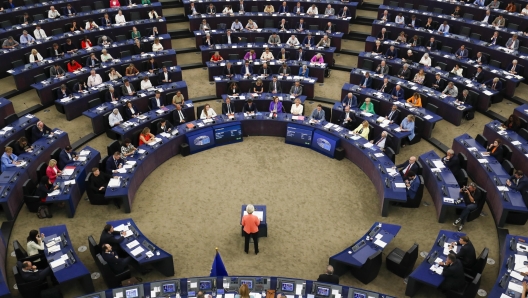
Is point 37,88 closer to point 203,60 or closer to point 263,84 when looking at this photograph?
point 203,60

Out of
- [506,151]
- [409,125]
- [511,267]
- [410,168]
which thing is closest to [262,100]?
[409,125]

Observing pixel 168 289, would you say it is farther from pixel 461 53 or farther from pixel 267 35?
pixel 461 53

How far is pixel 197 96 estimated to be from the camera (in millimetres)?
22703

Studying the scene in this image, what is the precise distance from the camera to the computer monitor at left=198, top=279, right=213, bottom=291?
37.0 ft

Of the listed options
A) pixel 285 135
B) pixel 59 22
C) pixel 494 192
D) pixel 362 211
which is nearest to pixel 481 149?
pixel 494 192

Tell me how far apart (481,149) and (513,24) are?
11.1m

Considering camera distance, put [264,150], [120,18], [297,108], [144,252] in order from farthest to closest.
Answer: [120,18] → [297,108] → [264,150] → [144,252]

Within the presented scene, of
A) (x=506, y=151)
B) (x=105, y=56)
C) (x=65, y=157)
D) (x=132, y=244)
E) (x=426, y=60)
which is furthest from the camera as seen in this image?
(x=105, y=56)

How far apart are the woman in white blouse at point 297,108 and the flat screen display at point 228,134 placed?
233 cm

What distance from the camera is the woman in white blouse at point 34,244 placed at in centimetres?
1241

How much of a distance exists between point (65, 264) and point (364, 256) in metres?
7.64

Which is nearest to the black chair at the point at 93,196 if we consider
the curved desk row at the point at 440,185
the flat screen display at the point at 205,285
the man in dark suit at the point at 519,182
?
the flat screen display at the point at 205,285

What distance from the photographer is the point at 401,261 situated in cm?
1277

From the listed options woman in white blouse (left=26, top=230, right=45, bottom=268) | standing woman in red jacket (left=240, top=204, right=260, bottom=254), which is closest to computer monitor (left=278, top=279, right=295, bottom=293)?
standing woman in red jacket (left=240, top=204, right=260, bottom=254)
